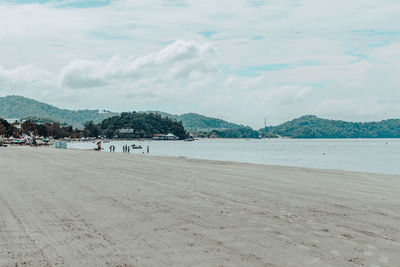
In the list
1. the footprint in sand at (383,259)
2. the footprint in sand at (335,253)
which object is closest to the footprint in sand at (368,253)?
the footprint in sand at (383,259)

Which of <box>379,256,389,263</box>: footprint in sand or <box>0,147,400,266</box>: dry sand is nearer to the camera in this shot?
<box>379,256,389,263</box>: footprint in sand

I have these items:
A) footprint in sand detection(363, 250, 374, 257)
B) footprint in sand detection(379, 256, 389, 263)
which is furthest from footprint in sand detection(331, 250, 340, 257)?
footprint in sand detection(379, 256, 389, 263)

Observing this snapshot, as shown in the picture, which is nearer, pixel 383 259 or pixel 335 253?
pixel 383 259

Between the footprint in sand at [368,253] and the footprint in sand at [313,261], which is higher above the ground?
the footprint in sand at [313,261]

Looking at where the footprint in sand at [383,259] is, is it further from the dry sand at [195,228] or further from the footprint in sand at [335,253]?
the footprint in sand at [335,253]

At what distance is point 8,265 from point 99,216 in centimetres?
435

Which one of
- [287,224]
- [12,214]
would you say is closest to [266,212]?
[287,224]

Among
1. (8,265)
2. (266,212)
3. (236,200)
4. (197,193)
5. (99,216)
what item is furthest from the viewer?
(197,193)

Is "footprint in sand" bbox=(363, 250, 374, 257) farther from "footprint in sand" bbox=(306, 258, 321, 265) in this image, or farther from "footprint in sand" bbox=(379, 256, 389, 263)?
"footprint in sand" bbox=(306, 258, 321, 265)

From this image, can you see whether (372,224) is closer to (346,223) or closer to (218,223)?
(346,223)

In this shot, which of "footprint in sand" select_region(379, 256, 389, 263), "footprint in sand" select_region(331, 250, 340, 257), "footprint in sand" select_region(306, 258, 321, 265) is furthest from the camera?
"footprint in sand" select_region(331, 250, 340, 257)

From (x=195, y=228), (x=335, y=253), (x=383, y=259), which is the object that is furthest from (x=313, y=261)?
(x=195, y=228)

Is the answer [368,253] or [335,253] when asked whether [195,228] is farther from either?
[368,253]

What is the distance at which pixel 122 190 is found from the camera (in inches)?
650
